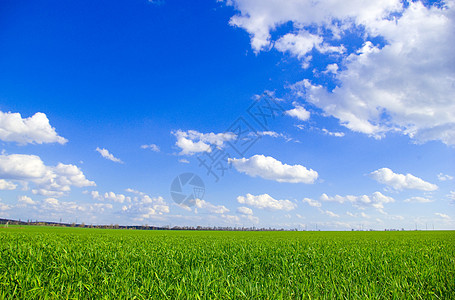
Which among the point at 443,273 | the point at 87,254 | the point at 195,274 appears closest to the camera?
the point at 195,274

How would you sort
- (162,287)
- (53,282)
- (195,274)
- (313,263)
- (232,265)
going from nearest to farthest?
(162,287)
(53,282)
(195,274)
(232,265)
(313,263)

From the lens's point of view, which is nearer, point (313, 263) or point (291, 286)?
point (291, 286)

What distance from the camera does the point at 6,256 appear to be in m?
6.68

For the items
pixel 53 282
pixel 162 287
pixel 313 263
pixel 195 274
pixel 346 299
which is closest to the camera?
pixel 346 299

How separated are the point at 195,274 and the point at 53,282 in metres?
2.32

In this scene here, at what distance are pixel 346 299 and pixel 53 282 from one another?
4.52 m

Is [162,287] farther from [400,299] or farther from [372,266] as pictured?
[372,266]

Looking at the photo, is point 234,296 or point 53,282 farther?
point 53,282

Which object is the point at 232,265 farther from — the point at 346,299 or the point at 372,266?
the point at 372,266

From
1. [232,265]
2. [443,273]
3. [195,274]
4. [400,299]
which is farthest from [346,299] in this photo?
[443,273]

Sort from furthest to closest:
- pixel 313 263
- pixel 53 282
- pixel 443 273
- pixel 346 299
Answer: pixel 313 263, pixel 443 273, pixel 53 282, pixel 346 299

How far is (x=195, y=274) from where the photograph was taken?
183 inches

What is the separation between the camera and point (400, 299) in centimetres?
375

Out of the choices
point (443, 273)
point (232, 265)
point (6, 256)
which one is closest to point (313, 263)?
point (232, 265)
